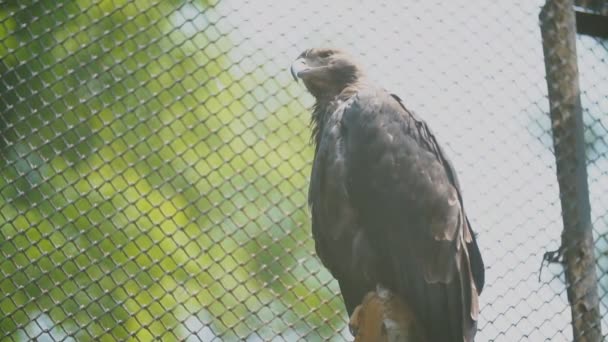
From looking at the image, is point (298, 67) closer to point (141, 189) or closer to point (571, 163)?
point (141, 189)

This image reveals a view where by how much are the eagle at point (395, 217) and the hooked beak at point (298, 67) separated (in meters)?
0.65

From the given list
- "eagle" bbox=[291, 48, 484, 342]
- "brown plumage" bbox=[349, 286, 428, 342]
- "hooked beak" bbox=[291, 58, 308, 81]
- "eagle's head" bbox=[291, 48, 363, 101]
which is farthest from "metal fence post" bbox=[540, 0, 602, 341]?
"hooked beak" bbox=[291, 58, 308, 81]

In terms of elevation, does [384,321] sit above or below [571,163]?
below

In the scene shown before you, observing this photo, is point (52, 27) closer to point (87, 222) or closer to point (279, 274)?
point (87, 222)

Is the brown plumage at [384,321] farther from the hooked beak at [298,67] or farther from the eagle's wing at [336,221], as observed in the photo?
the hooked beak at [298,67]

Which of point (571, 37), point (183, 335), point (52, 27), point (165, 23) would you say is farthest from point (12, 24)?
point (571, 37)

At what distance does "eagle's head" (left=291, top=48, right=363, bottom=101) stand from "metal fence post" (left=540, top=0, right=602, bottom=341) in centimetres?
102

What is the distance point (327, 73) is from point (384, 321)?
69.2 inches

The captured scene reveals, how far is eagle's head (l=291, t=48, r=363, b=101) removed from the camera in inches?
202

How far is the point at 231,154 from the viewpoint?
5098 mm

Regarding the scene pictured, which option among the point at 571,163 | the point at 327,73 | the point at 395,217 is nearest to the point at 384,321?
the point at 395,217

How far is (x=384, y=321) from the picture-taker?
12.7ft

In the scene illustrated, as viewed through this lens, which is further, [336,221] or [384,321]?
[336,221]

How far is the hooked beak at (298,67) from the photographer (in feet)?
16.7
